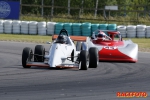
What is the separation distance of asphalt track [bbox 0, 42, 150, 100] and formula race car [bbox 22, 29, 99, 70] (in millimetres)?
211

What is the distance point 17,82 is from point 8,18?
24.7m

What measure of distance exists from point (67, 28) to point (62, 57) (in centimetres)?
1736

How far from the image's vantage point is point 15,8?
1409 inches

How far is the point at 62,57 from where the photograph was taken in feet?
44.8

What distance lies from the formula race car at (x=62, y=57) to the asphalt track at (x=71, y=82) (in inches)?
8.3

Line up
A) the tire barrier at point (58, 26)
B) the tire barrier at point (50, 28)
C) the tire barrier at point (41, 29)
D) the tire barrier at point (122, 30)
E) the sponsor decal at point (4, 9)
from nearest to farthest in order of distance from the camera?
the tire barrier at point (122, 30)
the tire barrier at point (58, 26)
the tire barrier at point (50, 28)
the tire barrier at point (41, 29)
the sponsor decal at point (4, 9)

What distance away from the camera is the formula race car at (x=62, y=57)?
13.5 metres

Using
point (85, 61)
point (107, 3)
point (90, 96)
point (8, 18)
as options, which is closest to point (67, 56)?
point (85, 61)

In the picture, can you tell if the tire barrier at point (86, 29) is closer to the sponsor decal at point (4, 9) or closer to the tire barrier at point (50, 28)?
the tire barrier at point (50, 28)

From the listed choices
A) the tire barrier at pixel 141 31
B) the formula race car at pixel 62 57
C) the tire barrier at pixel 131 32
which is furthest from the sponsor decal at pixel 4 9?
the formula race car at pixel 62 57

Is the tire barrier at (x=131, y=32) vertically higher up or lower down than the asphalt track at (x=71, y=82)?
higher up

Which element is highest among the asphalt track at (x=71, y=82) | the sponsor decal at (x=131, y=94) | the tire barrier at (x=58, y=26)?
the tire barrier at (x=58, y=26)

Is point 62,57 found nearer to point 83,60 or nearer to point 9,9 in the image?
point 83,60

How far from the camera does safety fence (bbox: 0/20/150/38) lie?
101ft
